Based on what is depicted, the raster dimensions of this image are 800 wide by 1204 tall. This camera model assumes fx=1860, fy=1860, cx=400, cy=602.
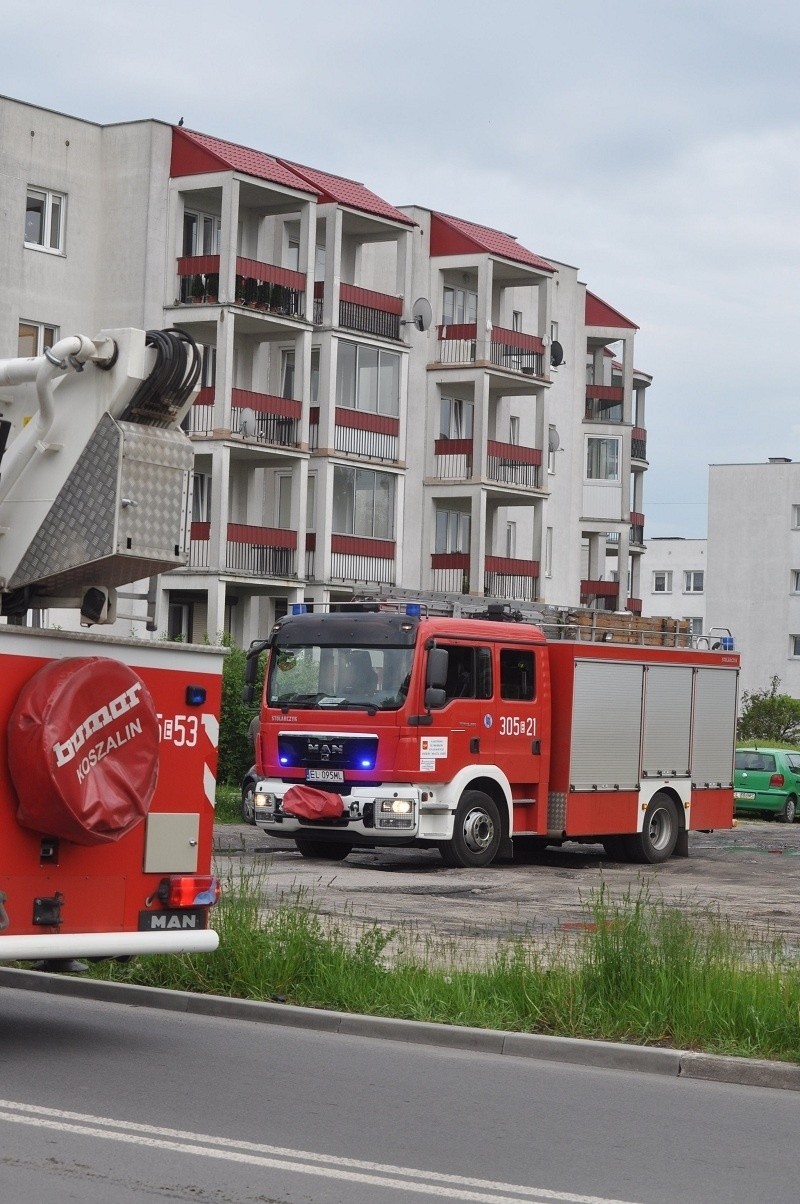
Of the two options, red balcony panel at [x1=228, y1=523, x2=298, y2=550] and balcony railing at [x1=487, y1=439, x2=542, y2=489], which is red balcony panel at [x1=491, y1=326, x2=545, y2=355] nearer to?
balcony railing at [x1=487, y1=439, x2=542, y2=489]

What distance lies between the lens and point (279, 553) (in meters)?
45.9

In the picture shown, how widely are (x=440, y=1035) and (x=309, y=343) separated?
3691cm

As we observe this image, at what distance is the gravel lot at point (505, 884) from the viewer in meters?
15.3

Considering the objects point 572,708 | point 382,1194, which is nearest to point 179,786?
point 382,1194

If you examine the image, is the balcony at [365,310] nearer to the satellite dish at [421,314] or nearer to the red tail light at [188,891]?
the satellite dish at [421,314]

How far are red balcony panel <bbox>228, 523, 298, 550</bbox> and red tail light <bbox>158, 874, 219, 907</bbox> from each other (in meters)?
34.8

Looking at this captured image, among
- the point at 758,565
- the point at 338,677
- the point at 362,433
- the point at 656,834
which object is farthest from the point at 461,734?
the point at 758,565

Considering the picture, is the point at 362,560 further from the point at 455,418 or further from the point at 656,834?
the point at 656,834

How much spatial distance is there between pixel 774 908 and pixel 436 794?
4.49 m

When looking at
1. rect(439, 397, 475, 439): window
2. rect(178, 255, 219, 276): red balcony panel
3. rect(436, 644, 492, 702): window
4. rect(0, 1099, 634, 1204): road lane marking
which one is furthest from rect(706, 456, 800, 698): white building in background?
rect(0, 1099, 634, 1204): road lane marking

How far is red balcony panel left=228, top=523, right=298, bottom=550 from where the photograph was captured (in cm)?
4462

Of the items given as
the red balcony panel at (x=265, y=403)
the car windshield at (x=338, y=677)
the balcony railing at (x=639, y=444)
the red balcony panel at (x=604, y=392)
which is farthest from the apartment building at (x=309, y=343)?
the car windshield at (x=338, y=677)

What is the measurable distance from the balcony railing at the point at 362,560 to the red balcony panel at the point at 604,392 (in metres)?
15.1

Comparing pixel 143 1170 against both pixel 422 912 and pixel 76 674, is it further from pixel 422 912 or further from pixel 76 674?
pixel 422 912
